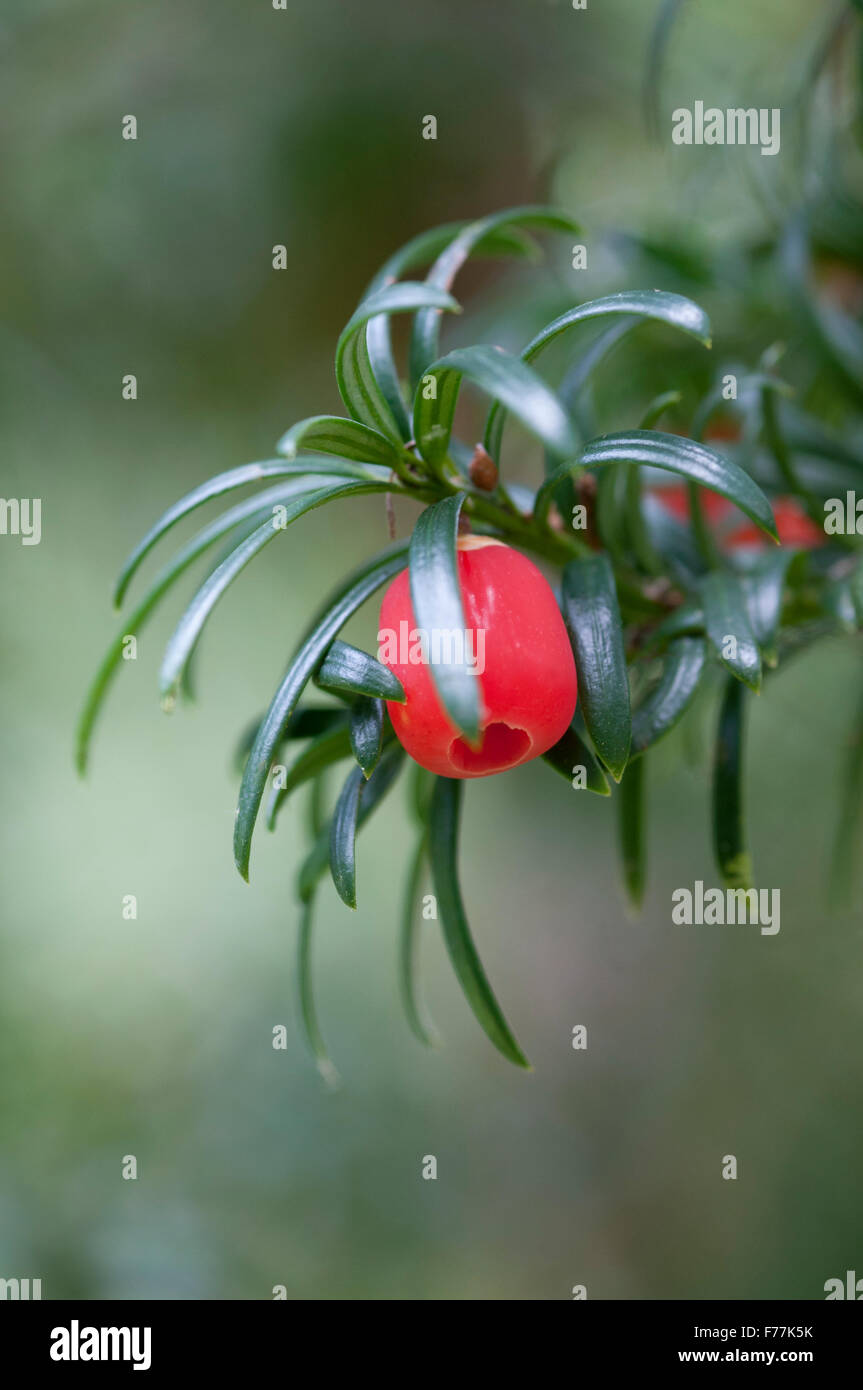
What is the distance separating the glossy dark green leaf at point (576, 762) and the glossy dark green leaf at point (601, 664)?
0.04 ft

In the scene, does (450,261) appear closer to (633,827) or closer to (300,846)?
(633,827)

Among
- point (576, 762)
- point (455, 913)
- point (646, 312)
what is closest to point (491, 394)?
point (646, 312)

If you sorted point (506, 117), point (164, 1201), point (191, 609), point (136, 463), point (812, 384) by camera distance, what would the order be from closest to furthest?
point (191, 609), point (812, 384), point (164, 1201), point (506, 117), point (136, 463)

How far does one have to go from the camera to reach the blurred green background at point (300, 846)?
154 cm

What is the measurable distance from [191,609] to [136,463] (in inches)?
53.2

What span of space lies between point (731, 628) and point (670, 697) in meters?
0.05

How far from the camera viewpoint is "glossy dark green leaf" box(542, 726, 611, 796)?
482mm

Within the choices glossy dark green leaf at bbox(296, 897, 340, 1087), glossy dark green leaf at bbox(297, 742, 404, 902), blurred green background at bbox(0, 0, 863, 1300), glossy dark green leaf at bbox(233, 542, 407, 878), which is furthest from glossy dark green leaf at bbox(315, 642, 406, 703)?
blurred green background at bbox(0, 0, 863, 1300)

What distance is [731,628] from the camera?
52 cm

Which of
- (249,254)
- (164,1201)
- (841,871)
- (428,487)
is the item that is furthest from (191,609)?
(249,254)

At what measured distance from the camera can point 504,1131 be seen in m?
1.81

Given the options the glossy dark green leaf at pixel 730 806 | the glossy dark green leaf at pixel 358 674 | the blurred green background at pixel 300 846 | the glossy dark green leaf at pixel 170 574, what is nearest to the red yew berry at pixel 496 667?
the glossy dark green leaf at pixel 358 674

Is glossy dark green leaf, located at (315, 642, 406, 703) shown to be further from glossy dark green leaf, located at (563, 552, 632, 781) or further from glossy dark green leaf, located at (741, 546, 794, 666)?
glossy dark green leaf, located at (741, 546, 794, 666)
